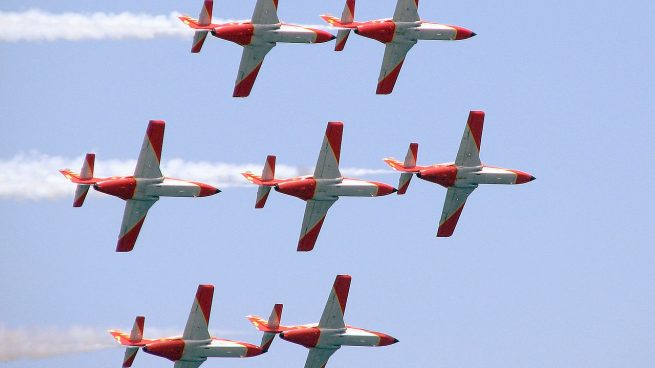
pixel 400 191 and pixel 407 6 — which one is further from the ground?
pixel 407 6

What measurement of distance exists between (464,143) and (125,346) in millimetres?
22483

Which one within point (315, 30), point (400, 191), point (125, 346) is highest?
point (315, 30)

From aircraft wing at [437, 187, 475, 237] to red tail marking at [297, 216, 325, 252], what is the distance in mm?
7578

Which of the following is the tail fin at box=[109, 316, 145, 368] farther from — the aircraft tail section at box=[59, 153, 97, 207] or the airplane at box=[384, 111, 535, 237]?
the airplane at box=[384, 111, 535, 237]

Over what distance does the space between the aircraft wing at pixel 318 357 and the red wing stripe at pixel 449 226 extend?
31.8 ft

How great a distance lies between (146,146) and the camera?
14150 cm

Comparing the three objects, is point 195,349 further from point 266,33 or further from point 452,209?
point 266,33

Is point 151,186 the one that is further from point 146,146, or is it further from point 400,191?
point 400,191

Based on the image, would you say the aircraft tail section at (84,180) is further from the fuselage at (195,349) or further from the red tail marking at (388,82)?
the red tail marking at (388,82)

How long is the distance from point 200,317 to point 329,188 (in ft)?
33.3

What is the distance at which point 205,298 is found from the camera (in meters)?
144

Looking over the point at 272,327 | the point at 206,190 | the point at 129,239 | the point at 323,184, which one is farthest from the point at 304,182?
the point at 129,239

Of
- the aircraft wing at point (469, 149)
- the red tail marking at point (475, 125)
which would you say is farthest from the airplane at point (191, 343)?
the red tail marking at point (475, 125)

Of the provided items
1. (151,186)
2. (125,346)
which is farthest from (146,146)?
(125,346)
